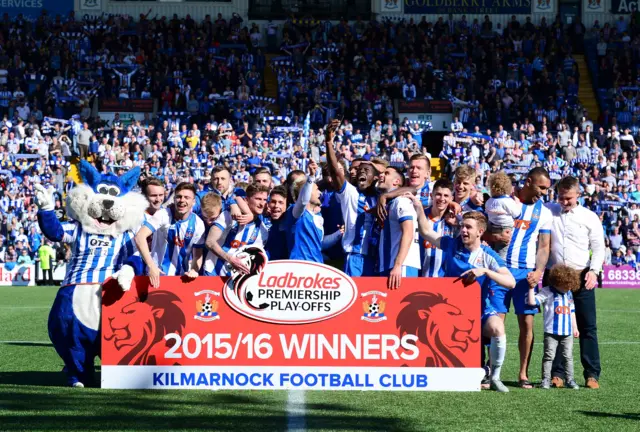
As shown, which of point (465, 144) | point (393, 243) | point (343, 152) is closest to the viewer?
point (393, 243)

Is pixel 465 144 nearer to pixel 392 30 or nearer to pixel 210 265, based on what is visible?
pixel 392 30

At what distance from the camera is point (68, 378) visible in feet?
26.7

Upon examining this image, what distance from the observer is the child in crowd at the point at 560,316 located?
8.53 m

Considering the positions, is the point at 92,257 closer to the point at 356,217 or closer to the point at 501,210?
the point at 356,217

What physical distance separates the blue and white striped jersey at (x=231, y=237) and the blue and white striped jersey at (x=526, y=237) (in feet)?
7.08

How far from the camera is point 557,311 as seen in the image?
858cm

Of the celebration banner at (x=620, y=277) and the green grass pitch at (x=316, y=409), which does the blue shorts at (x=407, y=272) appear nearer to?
the green grass pitch at (x=316, y=409)

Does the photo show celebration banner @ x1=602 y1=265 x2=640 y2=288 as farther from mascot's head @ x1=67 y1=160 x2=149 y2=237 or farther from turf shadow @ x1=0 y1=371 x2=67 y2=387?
mascot's head @ x1=67 y1=160 x2=149 y2=237

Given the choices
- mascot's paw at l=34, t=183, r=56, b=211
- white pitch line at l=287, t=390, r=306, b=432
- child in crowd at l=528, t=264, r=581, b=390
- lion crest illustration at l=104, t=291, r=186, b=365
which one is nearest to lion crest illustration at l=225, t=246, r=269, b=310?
lion crest illustration at l=104, t=291, r=186, b=365

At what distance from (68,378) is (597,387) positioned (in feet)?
14.2

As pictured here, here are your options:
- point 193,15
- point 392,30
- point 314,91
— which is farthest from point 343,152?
point 193,15

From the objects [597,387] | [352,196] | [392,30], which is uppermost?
[392,30]

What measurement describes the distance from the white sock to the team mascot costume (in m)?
2.93

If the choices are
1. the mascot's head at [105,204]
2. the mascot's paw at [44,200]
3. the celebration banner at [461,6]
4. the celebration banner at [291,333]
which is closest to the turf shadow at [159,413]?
the celebration banner at [291,333]
